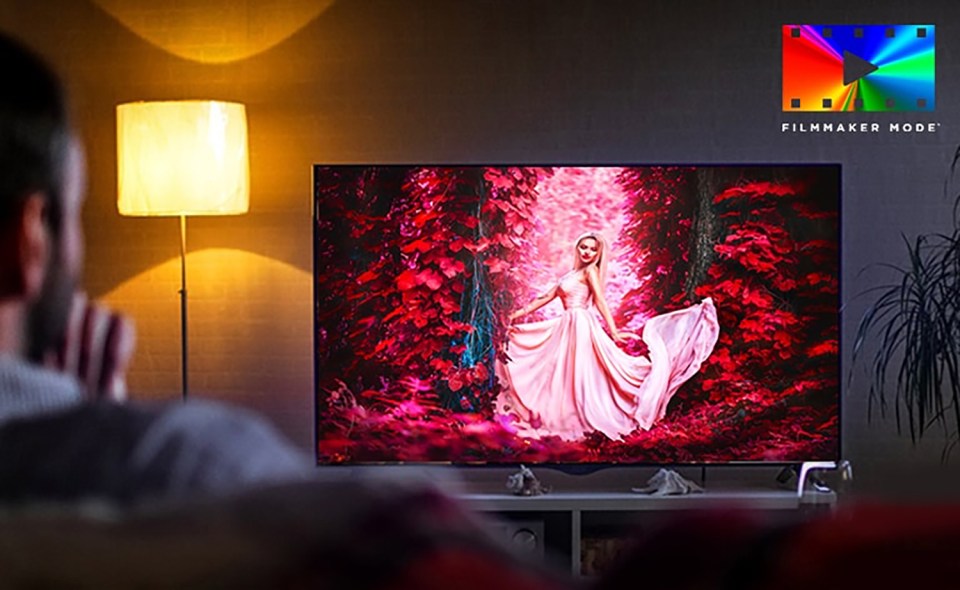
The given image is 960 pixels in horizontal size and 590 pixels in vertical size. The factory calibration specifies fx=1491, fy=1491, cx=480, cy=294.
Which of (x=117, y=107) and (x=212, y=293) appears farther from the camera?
(x=212, y=293)

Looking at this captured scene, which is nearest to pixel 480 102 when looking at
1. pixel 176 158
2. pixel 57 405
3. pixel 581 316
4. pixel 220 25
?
pixel 581 316

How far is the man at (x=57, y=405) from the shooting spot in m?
0.38

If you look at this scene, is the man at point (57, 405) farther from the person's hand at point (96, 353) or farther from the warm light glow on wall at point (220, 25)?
the warm light glow on wall at point (220, 25)

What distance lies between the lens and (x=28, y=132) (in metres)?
0.46

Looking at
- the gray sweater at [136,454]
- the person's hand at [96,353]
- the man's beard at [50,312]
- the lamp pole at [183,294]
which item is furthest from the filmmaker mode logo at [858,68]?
the gray sweater at [136,454]

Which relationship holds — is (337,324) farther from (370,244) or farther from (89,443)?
(89,443)

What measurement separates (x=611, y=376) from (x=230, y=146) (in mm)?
1499

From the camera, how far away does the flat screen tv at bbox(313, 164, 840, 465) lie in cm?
507

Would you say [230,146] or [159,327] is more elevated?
[230,146]

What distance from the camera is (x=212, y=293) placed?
17.4ft

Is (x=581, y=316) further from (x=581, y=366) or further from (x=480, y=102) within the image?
(x=480, y=102)

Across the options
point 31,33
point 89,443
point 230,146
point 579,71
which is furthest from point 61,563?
point 31,33

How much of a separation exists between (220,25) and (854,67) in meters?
2.25

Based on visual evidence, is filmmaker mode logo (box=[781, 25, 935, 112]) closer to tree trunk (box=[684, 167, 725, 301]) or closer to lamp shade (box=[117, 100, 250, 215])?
tree trunk (box=[684, 167, 725, 301])
